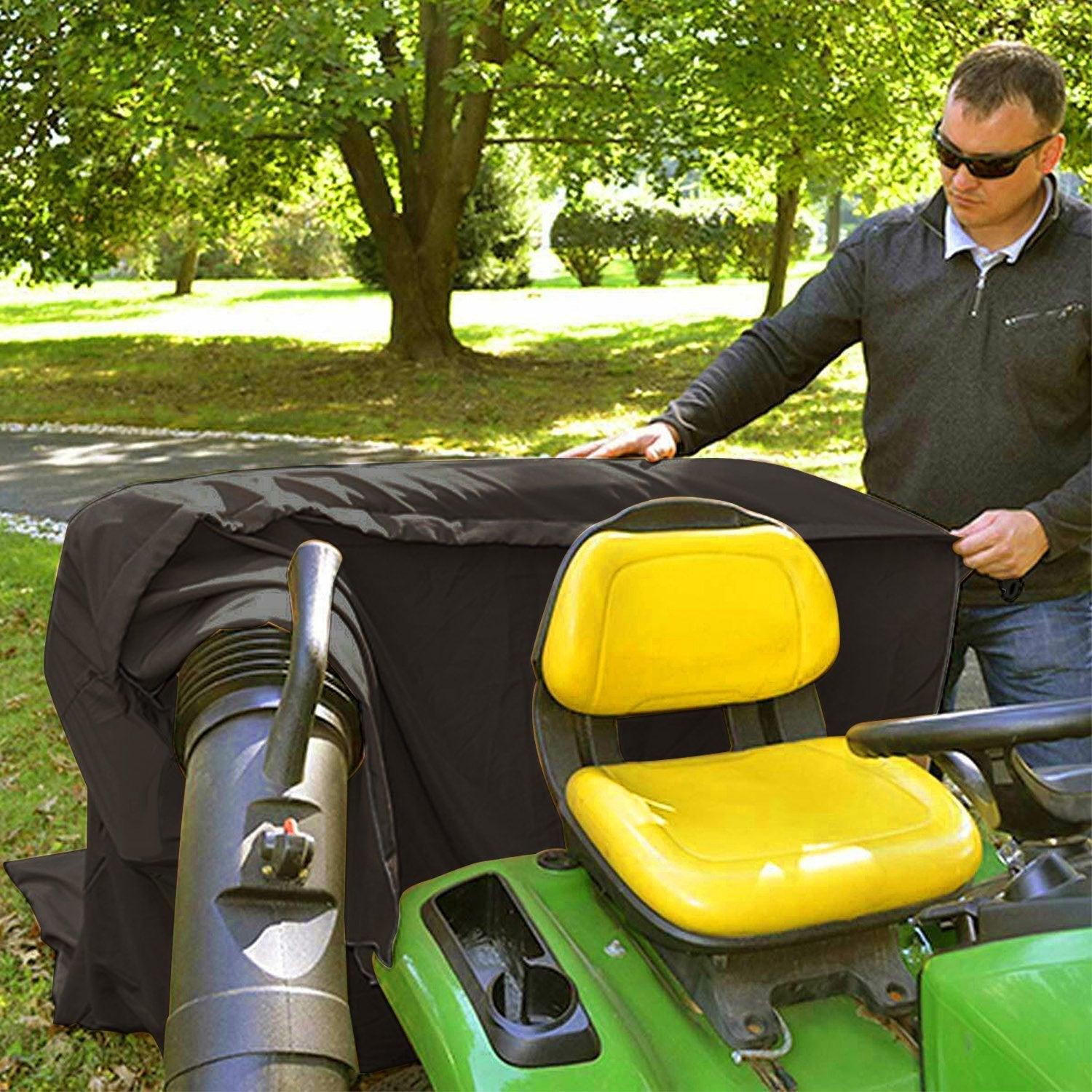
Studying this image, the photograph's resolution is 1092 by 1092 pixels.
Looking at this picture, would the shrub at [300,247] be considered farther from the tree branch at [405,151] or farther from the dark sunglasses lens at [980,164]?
the dark sunglasses lens at [980,164]

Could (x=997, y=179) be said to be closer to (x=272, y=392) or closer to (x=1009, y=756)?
(x=1009, y=756)

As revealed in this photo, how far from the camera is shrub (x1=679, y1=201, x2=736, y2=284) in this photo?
2750cm

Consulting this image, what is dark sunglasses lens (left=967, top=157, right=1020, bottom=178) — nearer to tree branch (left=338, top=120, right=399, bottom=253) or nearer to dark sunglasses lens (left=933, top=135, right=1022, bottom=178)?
dark sunglasses lens (left=933, top=135, right=1022, bottom=178)

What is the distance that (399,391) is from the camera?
526 inches

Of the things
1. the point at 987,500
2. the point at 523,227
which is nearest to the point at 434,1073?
the point at 987,500

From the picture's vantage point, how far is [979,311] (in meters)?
2.84

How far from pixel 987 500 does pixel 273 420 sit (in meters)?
9.93

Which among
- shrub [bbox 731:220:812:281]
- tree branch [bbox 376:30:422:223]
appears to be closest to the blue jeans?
tree branch [bbox 376:30:422:223]

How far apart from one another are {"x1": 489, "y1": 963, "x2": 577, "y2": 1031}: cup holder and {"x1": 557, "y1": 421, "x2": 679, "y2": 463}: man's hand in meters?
1.26

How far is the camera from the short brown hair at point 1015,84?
2.65 meters

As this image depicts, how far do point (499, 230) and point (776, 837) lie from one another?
81.1ft

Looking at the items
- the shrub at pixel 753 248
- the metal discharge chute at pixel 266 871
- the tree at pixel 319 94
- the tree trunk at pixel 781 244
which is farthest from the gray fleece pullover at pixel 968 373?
the shrub at pixel 753 248

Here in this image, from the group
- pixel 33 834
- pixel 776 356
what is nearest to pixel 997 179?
pixel 776 356

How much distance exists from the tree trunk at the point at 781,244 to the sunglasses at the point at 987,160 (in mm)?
15088
